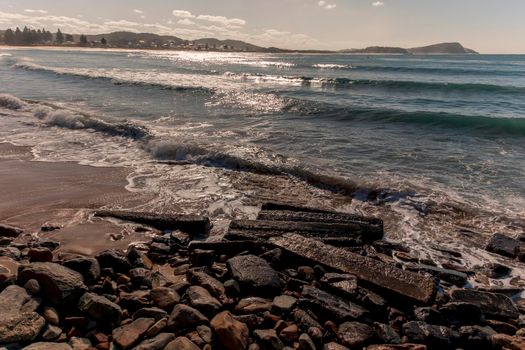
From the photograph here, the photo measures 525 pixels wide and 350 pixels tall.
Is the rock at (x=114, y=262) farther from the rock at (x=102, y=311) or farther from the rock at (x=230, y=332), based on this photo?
the rock at (x=230, y=332)

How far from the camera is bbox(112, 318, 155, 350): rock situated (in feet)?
10.1

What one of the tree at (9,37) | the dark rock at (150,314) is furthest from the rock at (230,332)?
the tree at (9,37)

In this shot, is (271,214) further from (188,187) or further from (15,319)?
(15,319)

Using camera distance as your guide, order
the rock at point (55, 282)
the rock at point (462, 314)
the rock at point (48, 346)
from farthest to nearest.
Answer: the rock at point (462, 314) < the rock at point (55, 282) < the rock at point (48, 346)

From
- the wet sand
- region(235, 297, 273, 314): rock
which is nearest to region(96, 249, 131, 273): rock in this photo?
the wet sand

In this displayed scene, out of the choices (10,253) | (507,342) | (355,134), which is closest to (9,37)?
(355,134)

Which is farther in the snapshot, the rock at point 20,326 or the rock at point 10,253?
the rock at point 10,253

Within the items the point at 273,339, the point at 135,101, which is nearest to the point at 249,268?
the point at 273,339

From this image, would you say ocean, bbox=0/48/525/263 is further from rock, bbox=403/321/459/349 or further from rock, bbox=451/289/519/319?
rock, bbox=403/321/459/349

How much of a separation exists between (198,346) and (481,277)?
151 inches

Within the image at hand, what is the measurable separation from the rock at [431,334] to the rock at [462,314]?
0.97 ft

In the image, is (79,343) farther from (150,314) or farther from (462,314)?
(462,314)

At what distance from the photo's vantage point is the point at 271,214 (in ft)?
19.4

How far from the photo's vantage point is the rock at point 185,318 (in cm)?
329
